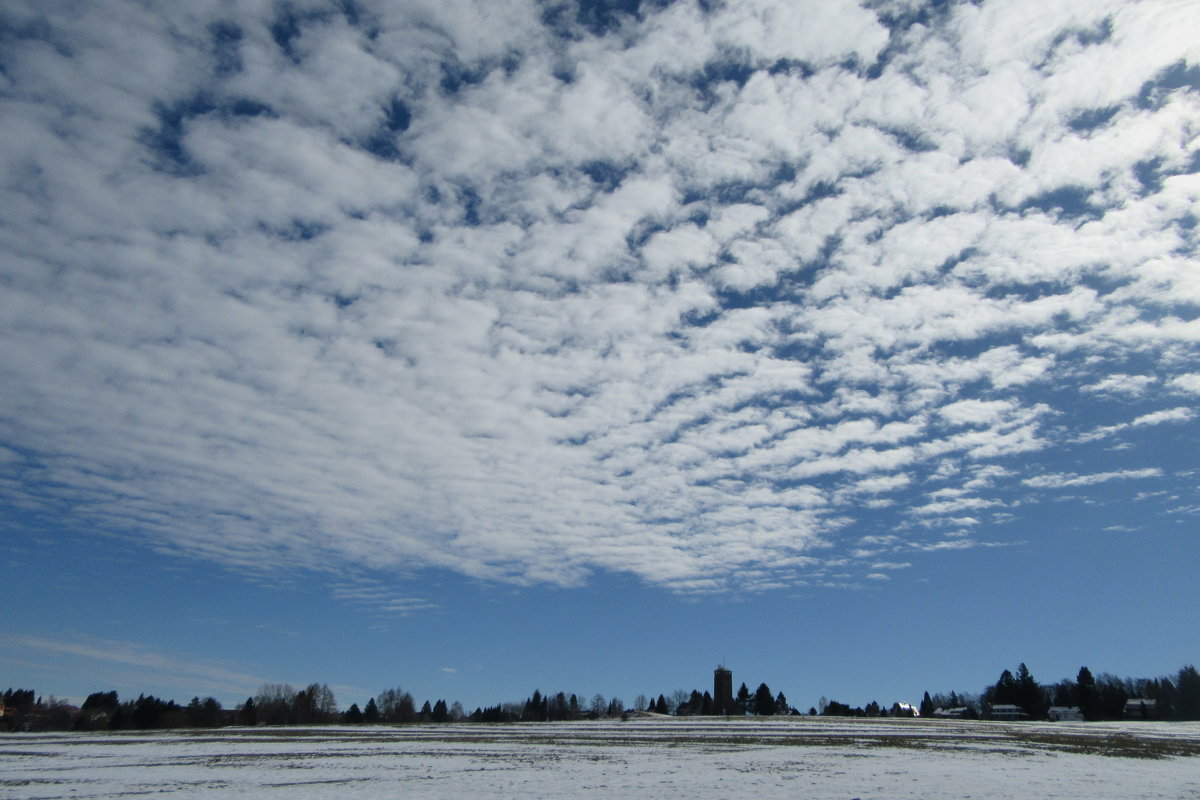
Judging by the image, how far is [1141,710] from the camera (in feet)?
513

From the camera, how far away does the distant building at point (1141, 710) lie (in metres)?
153

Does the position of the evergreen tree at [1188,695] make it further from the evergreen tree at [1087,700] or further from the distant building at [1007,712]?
the distant building at [1007,712]

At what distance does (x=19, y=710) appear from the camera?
192875 millimetres

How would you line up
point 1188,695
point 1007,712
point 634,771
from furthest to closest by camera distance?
point 1007,712, point 1188,695, point 634,771

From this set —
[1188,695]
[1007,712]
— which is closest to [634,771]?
[1007,712]

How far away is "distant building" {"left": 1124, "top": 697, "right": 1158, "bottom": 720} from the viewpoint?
153 m

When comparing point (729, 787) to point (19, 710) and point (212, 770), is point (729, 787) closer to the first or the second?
point (212, 770)

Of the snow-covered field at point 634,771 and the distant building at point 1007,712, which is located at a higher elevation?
the snow-covered field at point 634,771

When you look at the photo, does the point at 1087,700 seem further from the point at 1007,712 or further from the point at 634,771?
the point at 634,771

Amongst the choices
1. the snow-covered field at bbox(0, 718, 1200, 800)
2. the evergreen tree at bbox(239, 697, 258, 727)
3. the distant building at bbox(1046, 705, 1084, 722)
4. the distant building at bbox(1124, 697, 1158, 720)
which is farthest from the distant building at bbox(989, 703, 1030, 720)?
the evergreen tree at bbox(239, 697, 258, 727)

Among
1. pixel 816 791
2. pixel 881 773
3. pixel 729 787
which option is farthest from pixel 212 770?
pixel 881 773

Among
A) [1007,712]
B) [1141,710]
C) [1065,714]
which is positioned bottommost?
[1007,712]

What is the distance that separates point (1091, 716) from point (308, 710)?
17137 centimetres

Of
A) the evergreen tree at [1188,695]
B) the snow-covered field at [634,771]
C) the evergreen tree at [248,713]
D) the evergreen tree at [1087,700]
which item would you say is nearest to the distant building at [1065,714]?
the evergreen tree at [1087,700]
